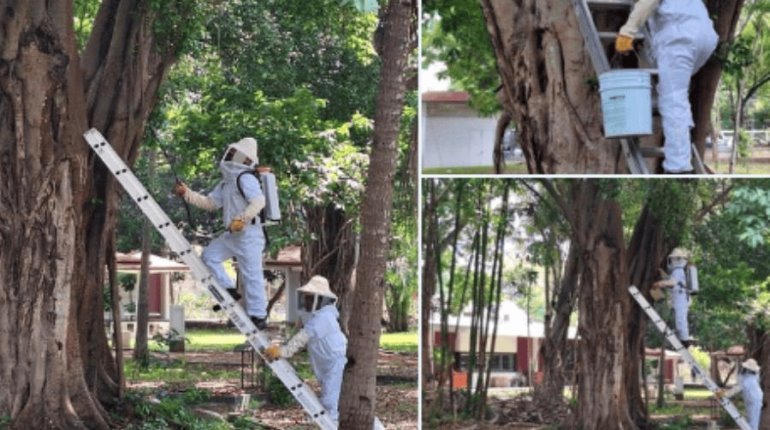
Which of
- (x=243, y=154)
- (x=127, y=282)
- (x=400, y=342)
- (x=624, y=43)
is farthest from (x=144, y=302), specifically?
(x=624, y=43)

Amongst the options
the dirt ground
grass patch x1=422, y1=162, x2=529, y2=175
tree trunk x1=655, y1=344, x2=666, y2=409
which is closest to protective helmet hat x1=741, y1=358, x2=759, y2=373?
tree trunk x1=655, y1=344, x2=666, y2=409

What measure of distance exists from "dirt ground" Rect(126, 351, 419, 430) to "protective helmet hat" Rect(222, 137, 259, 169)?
3.84 m

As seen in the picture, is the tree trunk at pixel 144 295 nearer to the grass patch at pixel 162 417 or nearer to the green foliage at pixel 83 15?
the green foliage at pixel 83 15

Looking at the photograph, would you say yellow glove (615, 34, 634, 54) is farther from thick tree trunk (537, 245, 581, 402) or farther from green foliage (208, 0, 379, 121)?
green foliage (208, 0, 379, 121)

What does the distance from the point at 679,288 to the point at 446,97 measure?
3055mm

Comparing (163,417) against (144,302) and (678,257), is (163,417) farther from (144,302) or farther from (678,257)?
(144,302)

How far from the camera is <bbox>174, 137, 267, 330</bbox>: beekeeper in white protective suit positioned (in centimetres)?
934

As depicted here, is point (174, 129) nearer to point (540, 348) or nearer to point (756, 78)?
point (540, 348)

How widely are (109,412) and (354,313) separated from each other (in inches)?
103

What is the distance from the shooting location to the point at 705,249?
9195 mm

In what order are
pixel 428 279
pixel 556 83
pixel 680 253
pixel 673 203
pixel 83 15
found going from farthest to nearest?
pixel 83 15, pixel 680 253, pixel 673 203, pixel 556 83, pixel 428 279

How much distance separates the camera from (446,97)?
11.5 metres

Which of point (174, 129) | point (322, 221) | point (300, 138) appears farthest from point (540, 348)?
point (322, 221)

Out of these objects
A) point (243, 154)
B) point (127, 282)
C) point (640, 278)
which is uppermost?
point (243, 154)
